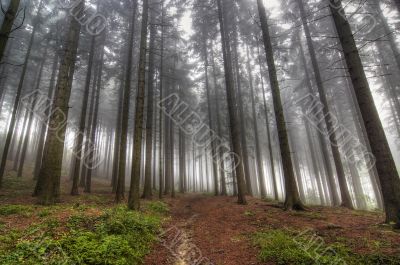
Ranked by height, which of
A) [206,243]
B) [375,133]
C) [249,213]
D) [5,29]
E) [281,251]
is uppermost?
[5,29]

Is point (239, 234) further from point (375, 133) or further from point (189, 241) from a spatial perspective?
point (375, 133)

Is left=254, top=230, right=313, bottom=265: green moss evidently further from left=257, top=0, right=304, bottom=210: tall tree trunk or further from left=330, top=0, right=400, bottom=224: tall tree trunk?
left=257, top=0, right=304, bottom=210: tall tree trunk

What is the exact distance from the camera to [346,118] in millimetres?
29578

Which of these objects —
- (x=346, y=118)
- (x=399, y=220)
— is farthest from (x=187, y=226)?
(x=346, y=118)

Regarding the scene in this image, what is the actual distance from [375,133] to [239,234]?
5.12 metres


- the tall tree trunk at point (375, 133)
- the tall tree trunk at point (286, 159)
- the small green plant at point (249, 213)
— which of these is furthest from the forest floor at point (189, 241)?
the tall tree trunk at point (286, 159)

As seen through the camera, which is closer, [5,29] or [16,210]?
[5,29]

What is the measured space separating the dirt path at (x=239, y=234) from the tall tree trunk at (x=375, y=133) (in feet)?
2.62

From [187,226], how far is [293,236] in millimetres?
4360

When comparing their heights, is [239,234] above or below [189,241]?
above

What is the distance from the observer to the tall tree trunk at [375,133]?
6.44m

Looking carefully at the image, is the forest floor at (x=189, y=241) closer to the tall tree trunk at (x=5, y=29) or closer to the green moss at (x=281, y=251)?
the green moss at (x=281, y=251)

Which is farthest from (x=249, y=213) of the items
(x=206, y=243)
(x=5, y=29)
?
(x=5, y=29)

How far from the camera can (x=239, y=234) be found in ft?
24.6
